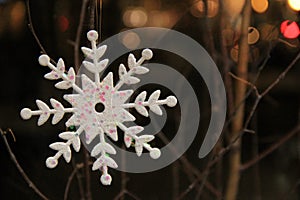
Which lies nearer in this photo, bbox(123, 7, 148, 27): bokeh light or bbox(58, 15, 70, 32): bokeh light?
bbox(58, 15, 70, 32): bokeh light

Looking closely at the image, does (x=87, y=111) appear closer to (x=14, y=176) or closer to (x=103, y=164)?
(x=103, y=164)

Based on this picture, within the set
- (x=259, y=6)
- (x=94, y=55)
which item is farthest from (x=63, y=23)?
(x=94, y=55)

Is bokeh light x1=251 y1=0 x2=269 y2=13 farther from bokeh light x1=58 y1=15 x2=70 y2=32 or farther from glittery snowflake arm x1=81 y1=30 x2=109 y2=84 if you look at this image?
glittery snowflake arm x1=81 y1=30 x2=109 y2=84

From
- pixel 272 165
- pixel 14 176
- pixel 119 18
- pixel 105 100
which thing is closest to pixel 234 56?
pixel 119 18

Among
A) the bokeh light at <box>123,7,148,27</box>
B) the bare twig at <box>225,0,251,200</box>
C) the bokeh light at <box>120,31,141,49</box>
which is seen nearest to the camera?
the bare twig at <box>225,0,251,200</box>

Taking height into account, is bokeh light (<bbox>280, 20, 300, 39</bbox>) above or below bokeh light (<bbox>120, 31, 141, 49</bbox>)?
above

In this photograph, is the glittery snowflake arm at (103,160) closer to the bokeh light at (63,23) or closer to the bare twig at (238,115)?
the bare twig at (238,115)

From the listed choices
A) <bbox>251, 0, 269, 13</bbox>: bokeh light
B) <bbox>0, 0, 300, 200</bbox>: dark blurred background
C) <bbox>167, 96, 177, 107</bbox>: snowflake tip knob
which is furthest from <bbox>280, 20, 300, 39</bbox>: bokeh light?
<bbox>167, 96, 177, 107</bbox>: snowflake tip knob

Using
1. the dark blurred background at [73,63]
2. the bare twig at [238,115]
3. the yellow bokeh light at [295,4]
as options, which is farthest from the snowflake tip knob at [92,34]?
the yellow bokeh light at [295,4]
